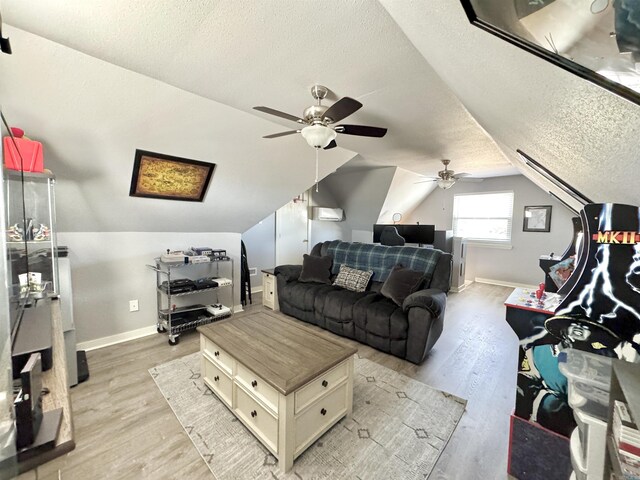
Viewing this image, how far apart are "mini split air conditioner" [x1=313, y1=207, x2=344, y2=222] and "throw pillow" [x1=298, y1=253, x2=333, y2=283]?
1960mm

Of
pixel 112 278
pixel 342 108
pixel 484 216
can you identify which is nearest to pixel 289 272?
pixel 112 278

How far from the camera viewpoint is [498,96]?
1100 millimetres

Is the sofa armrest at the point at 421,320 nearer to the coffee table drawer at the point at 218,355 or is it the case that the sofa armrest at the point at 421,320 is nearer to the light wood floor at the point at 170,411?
the light wood floor at the point at 170,411

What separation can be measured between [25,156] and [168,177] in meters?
1.04

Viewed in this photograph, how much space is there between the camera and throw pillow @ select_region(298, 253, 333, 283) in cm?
357

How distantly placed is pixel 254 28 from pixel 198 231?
8.82 feet

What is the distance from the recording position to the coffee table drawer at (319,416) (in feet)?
4.81

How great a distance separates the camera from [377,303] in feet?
9.09

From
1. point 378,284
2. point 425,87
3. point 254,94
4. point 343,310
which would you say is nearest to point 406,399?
point 343,310

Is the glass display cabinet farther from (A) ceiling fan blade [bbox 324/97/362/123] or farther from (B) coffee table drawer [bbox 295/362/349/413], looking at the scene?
(A) ceiling fan blade [bbox 324/97/362/123]

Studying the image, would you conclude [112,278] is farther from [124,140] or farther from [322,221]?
[322,221]

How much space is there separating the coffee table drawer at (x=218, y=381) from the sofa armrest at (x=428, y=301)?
1658mm

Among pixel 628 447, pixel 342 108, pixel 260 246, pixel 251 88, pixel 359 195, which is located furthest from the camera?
pixel 359 195

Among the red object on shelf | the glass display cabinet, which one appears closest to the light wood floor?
the glass display cabinet
